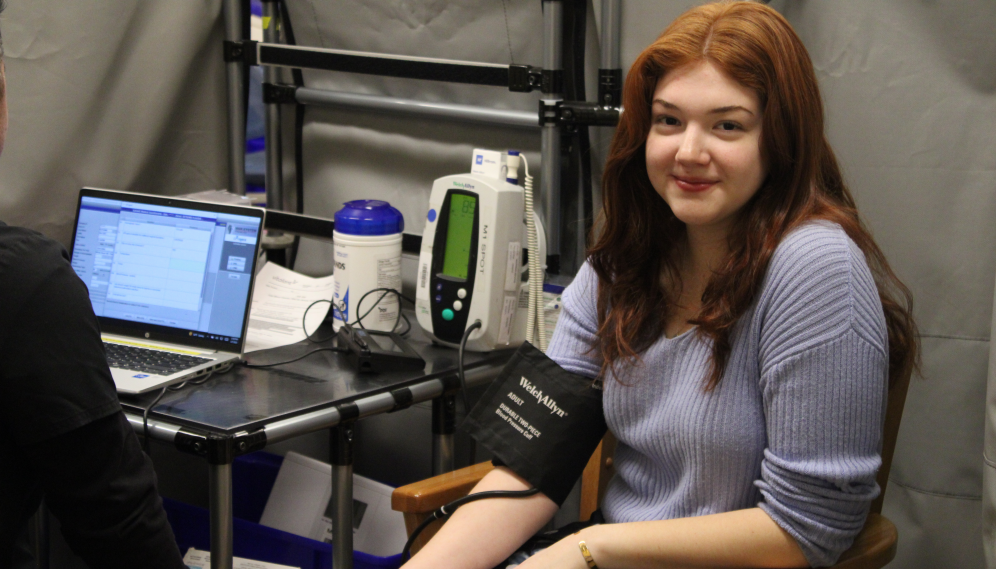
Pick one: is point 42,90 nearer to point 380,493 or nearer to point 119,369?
point 119,369

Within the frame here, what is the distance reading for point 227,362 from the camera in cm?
159

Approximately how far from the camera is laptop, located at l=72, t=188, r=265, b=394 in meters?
1.62

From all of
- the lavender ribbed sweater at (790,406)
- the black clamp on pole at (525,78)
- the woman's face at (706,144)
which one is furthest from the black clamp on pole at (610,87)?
the lavender ribbed sweater at (790,406)

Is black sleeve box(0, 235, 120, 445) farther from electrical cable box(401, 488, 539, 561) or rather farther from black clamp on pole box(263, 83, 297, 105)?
black clamp on pole box(263, 83, 297, 105)

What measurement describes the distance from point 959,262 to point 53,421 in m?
1.27

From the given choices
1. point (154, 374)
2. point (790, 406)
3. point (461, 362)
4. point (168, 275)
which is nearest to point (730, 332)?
point (790, 406)

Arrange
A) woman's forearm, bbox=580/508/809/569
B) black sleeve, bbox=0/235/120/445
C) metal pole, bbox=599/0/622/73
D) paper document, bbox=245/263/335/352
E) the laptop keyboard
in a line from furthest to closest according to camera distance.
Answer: paper document, bbox=245/263/335/352 < metal pole, bbox=599/0/622/73 < the laptop keyboard < woman's forearm, bbox=580/508/809/569 < black sleeve, bbox=0/235/120/445

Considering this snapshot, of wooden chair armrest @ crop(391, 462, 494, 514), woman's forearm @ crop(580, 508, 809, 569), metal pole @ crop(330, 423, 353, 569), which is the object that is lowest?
metal pole @ crop(330, 423, 353, 569)

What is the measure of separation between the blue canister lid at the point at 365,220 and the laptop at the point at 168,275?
16 cm

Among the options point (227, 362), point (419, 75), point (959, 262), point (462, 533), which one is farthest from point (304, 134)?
point (959, 262)

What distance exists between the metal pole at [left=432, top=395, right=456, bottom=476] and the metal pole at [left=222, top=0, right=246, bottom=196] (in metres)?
0.94

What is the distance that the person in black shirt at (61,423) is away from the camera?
36.0 inches

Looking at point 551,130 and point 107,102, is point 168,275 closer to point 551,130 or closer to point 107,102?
point 107,102

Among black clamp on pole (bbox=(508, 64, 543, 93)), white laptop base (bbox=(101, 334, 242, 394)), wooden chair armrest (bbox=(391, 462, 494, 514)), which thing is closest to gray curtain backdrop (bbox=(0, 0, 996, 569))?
black clamp on pole (bbox=(508, 64, 543, 93))
